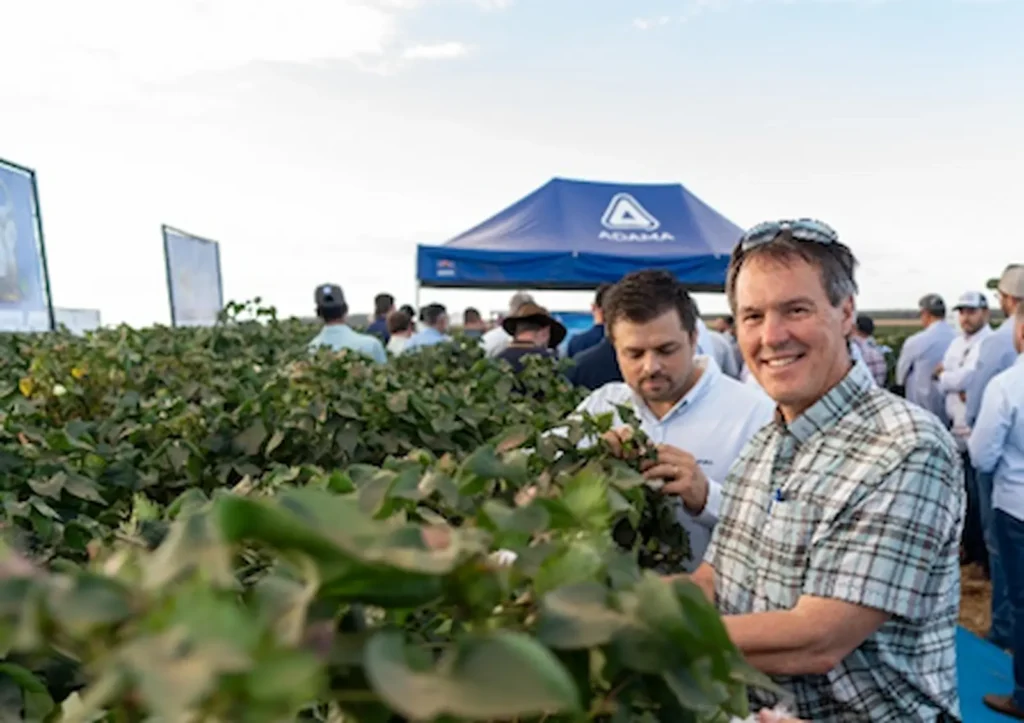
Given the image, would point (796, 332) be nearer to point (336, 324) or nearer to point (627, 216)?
point (336, 324)

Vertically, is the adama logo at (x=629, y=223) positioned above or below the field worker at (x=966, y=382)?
above

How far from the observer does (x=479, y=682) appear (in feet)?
1.54

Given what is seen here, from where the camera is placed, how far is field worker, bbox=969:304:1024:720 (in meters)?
4.75

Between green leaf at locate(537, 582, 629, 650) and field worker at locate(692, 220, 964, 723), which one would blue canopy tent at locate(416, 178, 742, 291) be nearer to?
field worker at locate(692, 220, 964, 723)

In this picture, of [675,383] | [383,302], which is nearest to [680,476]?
[675,383]

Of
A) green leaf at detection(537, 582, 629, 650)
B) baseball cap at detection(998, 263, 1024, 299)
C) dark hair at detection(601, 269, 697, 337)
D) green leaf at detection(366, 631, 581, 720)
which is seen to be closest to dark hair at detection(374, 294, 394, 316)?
baseball cap at detection(998, 263, 1024, 299)

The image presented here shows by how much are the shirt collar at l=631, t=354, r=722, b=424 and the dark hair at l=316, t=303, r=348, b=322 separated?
3.66 metres

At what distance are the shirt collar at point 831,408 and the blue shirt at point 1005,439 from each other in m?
3.41

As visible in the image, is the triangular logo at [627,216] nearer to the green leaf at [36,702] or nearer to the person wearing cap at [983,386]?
the person wearing cap at [983,386]

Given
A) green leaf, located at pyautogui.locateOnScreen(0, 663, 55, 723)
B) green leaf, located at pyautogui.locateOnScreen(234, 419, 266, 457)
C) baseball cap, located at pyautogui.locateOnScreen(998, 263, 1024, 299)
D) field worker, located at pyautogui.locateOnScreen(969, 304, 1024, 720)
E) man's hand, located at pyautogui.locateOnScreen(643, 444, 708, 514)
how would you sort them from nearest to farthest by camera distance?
1. green leaf, located at pyautogui.locateOnScreen(0, 663, 55, 723)
2. man's hand, located at pyautogui.locateOnScreen(643, 444, 708, 514)
3. green leaf, located at pyautogui.locateOnScreen(234, 419, 266, 457)
4. field worker, located at pyautogui.locateOnScreen(969, 304, 1024, 720)
5. baseball cap, located at pyautogui.locateOnScreen(998, 263, 1024, 299)

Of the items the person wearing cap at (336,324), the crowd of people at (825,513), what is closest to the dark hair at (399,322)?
the person wearing cap at (336,324)

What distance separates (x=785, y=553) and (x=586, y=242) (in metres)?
10.6

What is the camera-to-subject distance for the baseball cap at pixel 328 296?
6.39 m

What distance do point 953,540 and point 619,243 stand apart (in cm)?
1080
